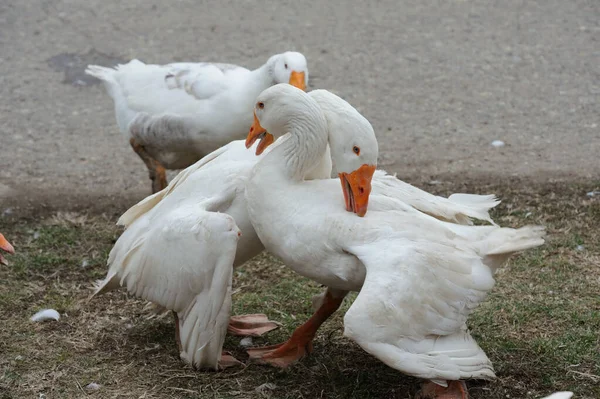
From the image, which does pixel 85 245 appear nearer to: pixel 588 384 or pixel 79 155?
pixel 79 155

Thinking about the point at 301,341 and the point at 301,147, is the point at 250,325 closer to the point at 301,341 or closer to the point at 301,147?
the point at 301,341

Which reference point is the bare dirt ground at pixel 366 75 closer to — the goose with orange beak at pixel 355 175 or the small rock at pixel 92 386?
the small rock at pixel 92 386

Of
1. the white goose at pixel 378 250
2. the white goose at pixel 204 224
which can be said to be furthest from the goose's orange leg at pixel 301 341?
Answer: the white goose at pixel 204 224

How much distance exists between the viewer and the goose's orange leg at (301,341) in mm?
4664

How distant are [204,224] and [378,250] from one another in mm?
874

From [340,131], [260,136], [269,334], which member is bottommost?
[269,334]

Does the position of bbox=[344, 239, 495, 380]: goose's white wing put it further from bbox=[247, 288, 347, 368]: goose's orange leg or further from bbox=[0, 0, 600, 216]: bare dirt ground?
bbox=[0, 0, 600, 216]: bare dirt ground

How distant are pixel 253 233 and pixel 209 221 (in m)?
0.39

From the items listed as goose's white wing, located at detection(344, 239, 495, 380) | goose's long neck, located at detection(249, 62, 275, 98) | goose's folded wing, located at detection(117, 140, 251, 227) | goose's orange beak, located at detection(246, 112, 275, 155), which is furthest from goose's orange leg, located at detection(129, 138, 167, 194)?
goose's white wing, located at detection(344, 239, 495, 380)

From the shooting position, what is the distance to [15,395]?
4.42 meters

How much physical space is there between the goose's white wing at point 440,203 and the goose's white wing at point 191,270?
0.83m

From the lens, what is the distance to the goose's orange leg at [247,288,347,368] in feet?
15.3

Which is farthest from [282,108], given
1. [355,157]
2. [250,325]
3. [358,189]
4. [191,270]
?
[250,325]

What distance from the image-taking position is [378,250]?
4.00 metres
